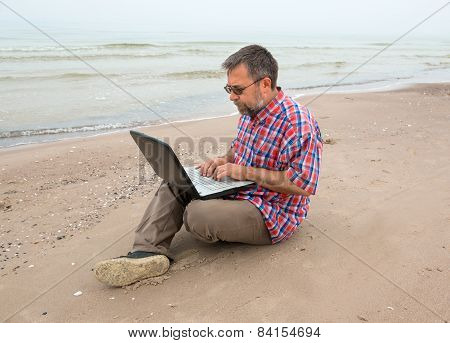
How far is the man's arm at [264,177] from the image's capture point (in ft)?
8.58

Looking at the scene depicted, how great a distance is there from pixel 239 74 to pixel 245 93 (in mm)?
121

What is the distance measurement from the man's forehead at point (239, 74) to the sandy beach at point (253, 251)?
3.54ft

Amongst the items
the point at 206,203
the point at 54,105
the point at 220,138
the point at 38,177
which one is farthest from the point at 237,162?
the point at 54,105

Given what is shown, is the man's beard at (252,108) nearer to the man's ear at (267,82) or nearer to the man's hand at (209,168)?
the man's ear at (267,82)

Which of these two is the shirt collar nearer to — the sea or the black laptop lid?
the black laptop lid

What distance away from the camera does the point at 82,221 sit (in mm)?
3697

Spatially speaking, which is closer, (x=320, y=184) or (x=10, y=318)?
(x=10, y=318)

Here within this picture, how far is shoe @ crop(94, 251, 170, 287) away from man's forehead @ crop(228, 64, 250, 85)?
45.4 inches

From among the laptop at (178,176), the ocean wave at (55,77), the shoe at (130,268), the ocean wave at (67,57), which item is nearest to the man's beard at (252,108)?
the laptop at (178,176)

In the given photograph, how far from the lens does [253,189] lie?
2789 millimetres

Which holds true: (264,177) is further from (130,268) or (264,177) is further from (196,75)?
(196,75)

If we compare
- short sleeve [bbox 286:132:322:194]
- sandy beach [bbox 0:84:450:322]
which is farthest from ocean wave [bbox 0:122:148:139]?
short sleeve [bbox 286:132:322:194]
